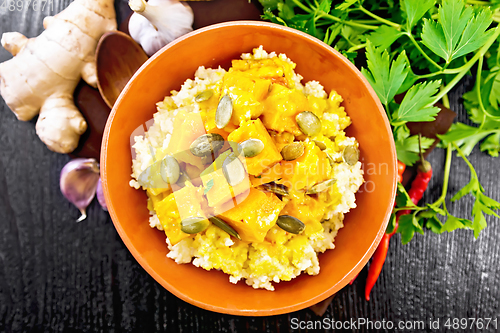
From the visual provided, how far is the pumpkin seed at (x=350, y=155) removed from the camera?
1937 millimetres

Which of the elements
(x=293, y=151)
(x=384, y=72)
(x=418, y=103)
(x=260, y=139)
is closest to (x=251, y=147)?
(x=260, y=139)

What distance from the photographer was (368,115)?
1.97 meters

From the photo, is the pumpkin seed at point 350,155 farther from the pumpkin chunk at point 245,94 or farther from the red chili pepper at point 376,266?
the red chili pepper at point 376,266

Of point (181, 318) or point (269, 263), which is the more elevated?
A: point (269, 263)

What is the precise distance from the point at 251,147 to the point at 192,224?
1.77 feet

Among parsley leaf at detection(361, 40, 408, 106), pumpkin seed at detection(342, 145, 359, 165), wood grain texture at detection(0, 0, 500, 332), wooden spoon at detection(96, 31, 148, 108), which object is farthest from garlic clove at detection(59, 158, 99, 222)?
parsley leaf at detection(361, 40, 408, 106)

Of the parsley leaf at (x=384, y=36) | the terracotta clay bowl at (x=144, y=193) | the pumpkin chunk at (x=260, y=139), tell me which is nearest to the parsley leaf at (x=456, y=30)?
the parsley leaf at (x=384, y=36)

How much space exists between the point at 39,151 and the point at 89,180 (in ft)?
1.56

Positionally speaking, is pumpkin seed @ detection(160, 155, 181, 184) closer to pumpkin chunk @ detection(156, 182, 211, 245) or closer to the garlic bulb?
pumpkin chunk @ detection(156, 182, 211, 245)

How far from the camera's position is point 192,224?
5.52 feet

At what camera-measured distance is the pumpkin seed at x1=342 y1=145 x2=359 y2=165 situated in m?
1.94

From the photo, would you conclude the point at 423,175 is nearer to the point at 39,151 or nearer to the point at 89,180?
the point at 89,180

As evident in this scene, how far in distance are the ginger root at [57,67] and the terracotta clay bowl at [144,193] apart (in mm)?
661

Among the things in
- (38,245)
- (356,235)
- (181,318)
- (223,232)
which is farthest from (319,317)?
(38,245)
